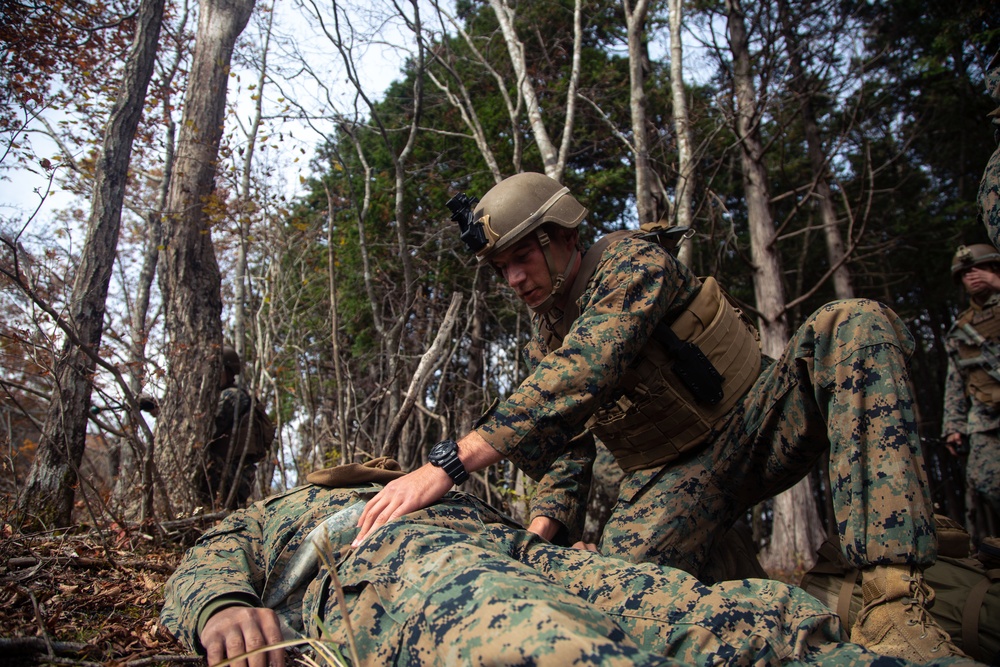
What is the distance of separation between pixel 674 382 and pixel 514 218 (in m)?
1.05

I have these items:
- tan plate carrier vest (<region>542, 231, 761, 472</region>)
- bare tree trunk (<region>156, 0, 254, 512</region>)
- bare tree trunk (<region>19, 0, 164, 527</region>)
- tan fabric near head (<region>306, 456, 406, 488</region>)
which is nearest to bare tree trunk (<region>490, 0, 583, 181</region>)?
bare tree trunk (<region>156, 0, 254, 512</region>)

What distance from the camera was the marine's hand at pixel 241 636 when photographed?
1.83 metres

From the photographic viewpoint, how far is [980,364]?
17.7 feet

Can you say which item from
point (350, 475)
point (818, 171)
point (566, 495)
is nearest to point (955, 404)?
point (566, 495)

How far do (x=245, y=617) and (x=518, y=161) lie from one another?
578cm

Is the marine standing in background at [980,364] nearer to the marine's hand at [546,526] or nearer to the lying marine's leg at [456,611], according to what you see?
the marine's hand at [546,526]

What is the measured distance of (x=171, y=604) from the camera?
2.15 meters

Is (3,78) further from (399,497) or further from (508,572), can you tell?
(508,572)

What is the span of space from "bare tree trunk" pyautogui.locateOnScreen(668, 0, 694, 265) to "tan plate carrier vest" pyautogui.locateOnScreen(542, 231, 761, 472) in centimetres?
294

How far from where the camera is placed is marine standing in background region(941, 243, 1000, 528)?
17.4ft

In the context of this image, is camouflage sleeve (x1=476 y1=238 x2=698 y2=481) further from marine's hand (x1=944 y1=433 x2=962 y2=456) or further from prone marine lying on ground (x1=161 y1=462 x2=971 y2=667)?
marine's hand (x1=944 y1=433 x2=962 y2=456)

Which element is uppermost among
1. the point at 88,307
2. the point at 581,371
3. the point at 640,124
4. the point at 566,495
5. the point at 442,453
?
the point at 640,124

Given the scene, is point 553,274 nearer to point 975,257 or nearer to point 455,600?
point 455,600

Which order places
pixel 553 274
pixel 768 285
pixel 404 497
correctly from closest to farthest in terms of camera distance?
pixel 404 497, pixel 553 274, pixel 768 285
